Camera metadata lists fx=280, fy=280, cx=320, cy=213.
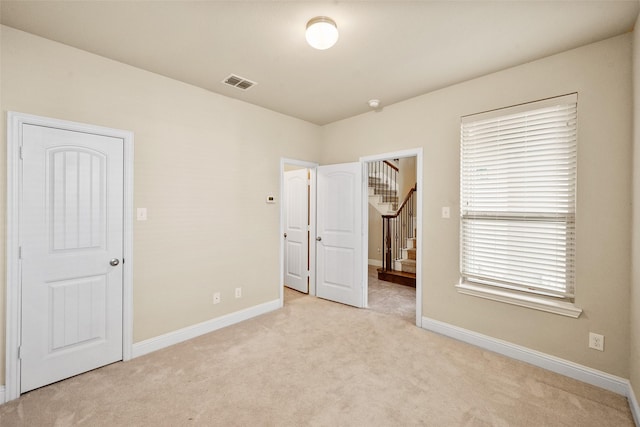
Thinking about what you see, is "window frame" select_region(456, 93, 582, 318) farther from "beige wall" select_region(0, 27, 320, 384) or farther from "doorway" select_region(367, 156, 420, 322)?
"beige wall" select_region(0, 27, 320, 384)

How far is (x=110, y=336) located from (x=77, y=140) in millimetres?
1724

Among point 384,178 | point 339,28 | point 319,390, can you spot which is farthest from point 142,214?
point 384,178

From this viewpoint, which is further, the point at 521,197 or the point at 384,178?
the point at 384,178

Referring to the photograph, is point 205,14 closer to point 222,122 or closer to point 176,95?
point 176,95

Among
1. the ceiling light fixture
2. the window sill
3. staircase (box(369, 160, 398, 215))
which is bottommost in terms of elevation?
the window sill

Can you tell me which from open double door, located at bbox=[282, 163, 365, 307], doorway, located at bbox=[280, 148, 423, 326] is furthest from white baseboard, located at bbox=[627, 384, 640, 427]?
open double door, located at bbox=[282, 163, 365, 307]

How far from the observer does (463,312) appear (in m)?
2.97

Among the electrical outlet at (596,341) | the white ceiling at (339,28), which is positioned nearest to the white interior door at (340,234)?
the white ceiling at (339,28)

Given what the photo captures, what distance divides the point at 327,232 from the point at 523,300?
8.23 ft

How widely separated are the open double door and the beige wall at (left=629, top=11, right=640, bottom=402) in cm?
254

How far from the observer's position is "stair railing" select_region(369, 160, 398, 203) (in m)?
6.44

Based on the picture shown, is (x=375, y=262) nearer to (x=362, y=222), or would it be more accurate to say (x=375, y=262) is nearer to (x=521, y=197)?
(x=362, y=222)

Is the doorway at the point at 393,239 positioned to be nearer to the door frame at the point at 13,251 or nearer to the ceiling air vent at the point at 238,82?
the ceiling air vent at the point at 238,82

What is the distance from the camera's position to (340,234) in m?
4.14
